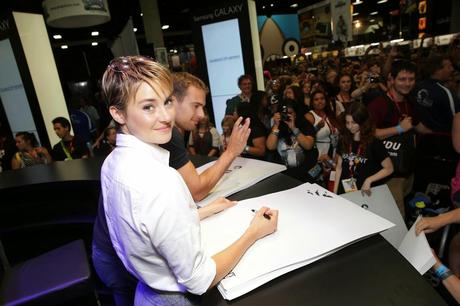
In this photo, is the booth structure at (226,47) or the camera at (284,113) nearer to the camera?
the camera at (284,113)

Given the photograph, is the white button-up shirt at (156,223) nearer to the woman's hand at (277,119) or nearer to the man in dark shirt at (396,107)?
the woman's hand at (277,119)

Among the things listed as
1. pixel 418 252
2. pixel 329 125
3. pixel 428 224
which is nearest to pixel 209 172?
pixel 418 252

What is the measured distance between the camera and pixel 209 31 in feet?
14.6

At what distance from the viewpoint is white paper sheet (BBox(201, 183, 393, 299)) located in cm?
72

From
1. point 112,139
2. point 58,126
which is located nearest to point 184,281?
point 112,139

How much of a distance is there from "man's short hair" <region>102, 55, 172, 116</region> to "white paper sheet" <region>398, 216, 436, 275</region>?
801mm

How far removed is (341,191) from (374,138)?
0.45 m

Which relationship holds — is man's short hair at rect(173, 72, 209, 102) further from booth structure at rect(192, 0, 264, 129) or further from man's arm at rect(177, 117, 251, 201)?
booth structure at rect(192, 0, 264, 129)

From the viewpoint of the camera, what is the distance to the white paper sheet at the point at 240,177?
122cm

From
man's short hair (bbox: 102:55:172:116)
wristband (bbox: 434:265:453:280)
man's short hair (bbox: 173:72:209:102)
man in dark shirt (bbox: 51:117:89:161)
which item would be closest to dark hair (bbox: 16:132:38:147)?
man in dark shirt (bbox: 51:117:89:161)

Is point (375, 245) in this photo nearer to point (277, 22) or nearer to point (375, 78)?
point (375, 78)

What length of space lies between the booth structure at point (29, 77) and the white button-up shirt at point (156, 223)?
4.76 metres

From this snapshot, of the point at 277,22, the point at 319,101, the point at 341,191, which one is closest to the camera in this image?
the point at 341,191

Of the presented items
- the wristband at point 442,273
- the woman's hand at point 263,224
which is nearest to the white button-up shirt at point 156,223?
the woman's hand at point 263,224
